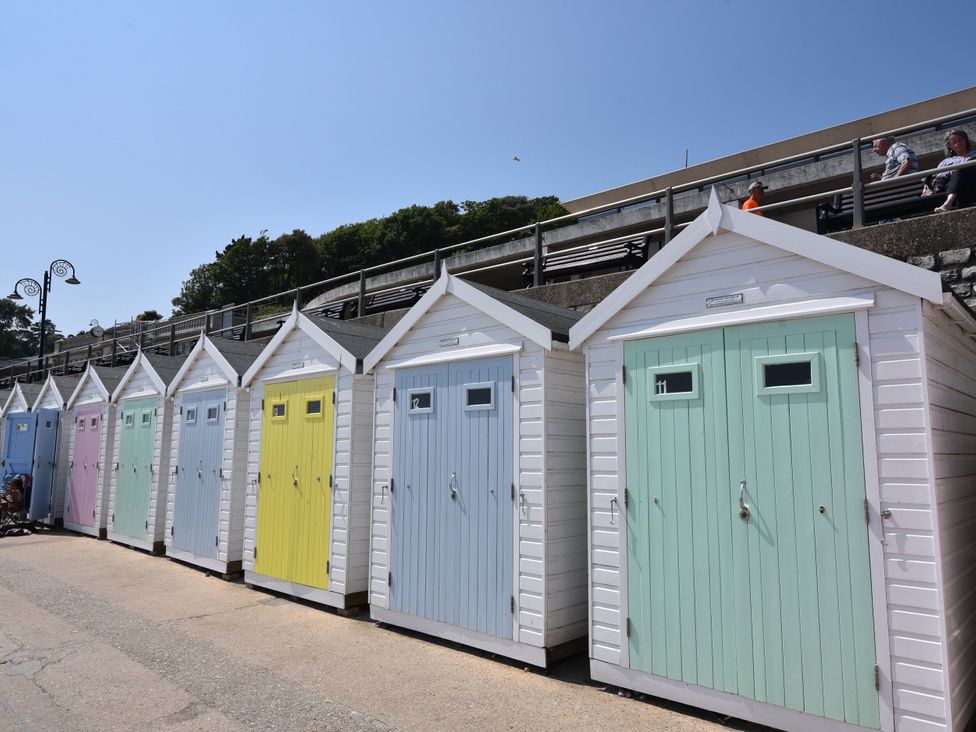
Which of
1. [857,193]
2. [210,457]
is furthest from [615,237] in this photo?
[210,457]

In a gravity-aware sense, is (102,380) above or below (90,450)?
above

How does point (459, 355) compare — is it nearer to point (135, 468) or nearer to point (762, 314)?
point (762, 314)

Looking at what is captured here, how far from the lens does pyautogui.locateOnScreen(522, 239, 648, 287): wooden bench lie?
859 cm

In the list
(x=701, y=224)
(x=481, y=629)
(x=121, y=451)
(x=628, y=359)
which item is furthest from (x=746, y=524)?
(x=121, y=451)

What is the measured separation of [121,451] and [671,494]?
11781 mm

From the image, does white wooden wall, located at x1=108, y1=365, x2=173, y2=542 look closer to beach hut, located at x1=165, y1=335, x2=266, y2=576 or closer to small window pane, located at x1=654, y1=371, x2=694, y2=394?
beach hut, located at x1=165, y1=335, x2=266, y2=576

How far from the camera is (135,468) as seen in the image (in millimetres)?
12250

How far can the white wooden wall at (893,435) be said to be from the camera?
3672 mm

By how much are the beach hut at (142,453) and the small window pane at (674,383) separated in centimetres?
943

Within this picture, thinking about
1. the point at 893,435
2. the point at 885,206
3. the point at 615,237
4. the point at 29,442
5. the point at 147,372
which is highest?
the point at 615,237

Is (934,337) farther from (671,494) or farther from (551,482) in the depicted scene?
(551,482)

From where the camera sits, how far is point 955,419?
177 inches

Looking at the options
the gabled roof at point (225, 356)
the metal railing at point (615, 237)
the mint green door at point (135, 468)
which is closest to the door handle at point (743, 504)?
the metal railing at point (615, 237)

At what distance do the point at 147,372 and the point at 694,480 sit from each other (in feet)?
35.4
